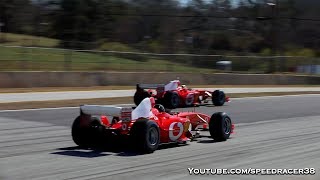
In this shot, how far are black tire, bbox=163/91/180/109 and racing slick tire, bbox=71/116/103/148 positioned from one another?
9983 mm

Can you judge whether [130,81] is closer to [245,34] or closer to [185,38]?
[185,38]

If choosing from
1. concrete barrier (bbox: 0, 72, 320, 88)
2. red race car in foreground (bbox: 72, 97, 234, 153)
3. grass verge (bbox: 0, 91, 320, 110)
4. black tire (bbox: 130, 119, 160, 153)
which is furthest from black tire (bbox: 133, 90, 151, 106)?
black tire (bbox: 130, 119, 160, 153)

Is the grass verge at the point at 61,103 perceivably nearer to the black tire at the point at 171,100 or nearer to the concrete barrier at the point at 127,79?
the black tire at the point at 171,100

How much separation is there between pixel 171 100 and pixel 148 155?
10.7 m

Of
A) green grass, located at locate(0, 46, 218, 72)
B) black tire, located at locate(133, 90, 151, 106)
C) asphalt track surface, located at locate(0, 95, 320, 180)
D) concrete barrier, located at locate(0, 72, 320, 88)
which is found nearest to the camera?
asphalt track surface, located at locate(0, 95, 320, 180)

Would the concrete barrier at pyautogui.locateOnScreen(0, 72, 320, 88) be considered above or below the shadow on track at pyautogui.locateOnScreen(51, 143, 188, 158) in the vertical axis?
below

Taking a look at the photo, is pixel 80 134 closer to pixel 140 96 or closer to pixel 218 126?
pixel 218 126

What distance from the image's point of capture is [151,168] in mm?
8883

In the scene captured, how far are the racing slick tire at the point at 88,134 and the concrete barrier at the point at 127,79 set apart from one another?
17.2 metres

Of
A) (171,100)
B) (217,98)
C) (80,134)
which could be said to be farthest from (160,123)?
(217,98)

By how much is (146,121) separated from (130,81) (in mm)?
23872

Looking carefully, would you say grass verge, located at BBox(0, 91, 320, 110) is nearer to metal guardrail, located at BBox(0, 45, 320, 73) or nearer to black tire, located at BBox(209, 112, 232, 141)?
metal guardrail, located at BBox(0, 45, 320, 73)

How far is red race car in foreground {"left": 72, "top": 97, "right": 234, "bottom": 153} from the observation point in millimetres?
10094

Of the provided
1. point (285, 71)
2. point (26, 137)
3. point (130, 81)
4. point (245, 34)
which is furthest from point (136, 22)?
point (26, 137)
